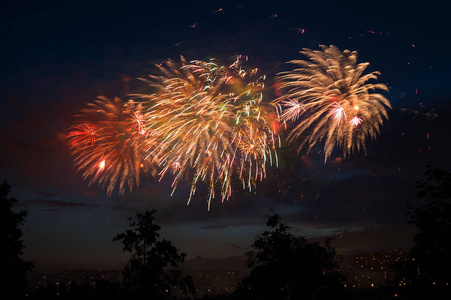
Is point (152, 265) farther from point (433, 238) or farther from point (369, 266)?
point (369, 266)

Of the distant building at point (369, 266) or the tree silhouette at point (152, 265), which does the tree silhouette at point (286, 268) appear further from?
the distant building at point (369, 266)

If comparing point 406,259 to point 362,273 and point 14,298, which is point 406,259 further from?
point 362,273

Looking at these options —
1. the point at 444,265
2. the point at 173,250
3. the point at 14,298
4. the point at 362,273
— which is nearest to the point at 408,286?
the point at 444,265

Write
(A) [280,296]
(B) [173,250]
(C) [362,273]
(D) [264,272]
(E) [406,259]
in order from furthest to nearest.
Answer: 1. (C) [362,273]
2. (B) [173,250]
3. (D) [264,272]
4. (A) [280,296]
5. (E) [406,259]

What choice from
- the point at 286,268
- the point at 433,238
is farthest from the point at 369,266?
the point at 433,238

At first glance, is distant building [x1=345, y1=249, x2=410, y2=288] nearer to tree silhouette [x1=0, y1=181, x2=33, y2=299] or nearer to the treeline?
the treeline

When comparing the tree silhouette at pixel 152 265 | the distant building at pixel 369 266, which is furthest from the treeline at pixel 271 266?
the distant building at pixel 369 266

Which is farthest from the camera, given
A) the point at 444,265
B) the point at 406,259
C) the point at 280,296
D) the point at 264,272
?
the point at 264,272
